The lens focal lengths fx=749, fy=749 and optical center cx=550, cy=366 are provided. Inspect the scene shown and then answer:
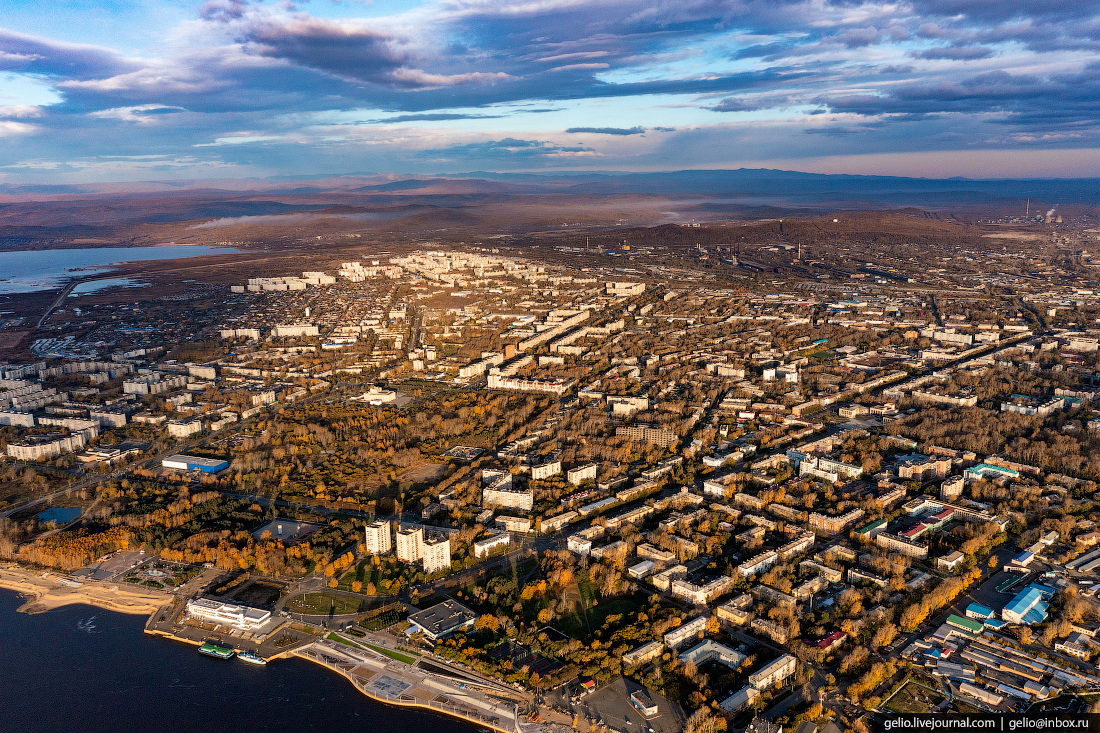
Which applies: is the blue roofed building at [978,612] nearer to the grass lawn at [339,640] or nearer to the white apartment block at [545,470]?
the white apartment block at [545,470]

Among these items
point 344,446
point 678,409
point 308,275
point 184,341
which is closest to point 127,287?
point 308,275

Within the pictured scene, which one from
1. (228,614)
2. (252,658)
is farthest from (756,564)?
(228,614)

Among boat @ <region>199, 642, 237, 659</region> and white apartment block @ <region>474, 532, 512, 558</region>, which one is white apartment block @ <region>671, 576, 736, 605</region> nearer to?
white apartment block @ <region>474, 532, 512, 558</region>

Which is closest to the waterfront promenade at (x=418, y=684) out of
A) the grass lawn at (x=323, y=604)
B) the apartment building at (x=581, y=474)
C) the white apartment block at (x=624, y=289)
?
the grass lawn at (x=323, y=604)

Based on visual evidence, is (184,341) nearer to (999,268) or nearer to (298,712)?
(298,712)

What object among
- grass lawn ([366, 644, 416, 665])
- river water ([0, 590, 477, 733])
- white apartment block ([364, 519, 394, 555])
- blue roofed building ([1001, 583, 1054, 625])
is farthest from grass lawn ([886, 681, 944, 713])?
white apartment block ([364, 519, 394, 555])
